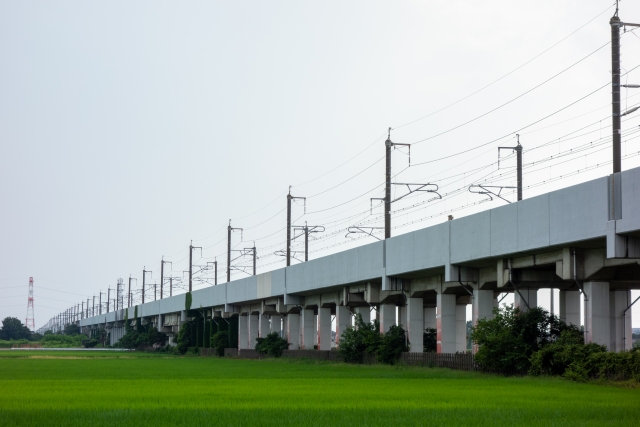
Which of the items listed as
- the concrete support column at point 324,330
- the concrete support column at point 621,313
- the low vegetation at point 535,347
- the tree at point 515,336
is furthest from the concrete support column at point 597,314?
the concrete support column at point 324,330

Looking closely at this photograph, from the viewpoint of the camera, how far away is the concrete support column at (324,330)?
63.8 meters

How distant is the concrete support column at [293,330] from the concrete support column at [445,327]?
95.5 feet

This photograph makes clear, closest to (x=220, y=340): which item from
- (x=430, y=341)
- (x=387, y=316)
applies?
(x=430, y=341)

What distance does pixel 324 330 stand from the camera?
211 ft

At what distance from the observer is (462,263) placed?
40.4 m

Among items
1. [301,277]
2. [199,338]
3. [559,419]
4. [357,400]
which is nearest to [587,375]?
[357,400]

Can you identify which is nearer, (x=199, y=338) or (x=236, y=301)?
(x=236, y=301)

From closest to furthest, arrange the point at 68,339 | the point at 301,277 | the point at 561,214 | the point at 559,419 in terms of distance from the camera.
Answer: the point at 559,419 < the point at 561,214 < the point at 301,277 < the point at 68,339

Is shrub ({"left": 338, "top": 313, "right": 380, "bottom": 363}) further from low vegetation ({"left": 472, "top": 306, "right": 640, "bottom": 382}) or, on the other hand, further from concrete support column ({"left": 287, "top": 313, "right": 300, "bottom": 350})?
concrete support column ({"left": 287, "top": 313, "right": 300, "bottom": 350})

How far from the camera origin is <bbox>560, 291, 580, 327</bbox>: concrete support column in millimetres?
39125

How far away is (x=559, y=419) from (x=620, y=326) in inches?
894

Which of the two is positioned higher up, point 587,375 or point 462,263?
point 462,263

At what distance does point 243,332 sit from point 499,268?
51679mm

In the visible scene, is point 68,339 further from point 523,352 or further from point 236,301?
point 523,352
